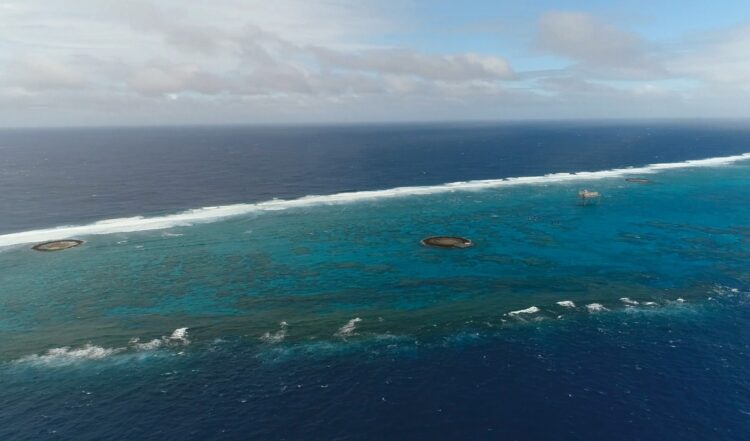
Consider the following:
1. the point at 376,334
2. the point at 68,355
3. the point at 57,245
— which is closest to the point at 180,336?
the point at 68,355

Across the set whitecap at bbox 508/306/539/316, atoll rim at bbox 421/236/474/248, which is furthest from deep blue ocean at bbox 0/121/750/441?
atoll rim at bbox 421/236/474/248

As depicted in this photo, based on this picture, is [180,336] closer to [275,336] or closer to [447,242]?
[275,336]

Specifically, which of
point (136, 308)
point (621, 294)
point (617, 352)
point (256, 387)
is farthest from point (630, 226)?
point (136, 308)

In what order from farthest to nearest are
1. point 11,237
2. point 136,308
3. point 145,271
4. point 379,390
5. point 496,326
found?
point 11,237, point 145,271, point 136,308, point 496,326, point 379,390

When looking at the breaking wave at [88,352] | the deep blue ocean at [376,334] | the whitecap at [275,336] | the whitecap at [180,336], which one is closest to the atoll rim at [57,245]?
the deep blue ocean at [376,334]

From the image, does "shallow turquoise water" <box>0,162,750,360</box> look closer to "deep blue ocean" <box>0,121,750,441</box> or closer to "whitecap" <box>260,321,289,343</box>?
"deep blue ocean" <box>0,121,750,441</box>

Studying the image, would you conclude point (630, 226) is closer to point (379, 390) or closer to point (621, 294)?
point (621, 294)
